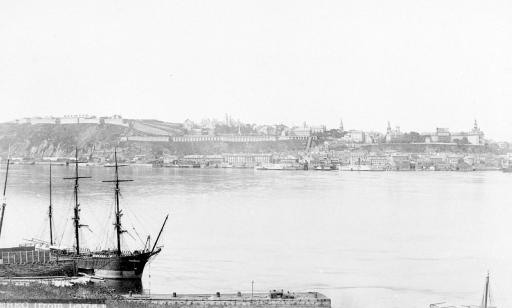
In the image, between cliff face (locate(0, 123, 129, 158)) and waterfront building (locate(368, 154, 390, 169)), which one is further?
waterfront building (locate(368, 154, 390, 169))

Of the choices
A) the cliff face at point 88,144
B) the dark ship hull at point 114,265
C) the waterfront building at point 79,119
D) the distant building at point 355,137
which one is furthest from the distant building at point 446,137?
the dark ship hull at point 114,265

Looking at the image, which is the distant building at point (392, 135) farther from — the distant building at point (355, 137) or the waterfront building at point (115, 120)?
the waterfront building at point (115, 120)

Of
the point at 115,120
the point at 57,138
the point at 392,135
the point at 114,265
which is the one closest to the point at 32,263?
the point at 114,265

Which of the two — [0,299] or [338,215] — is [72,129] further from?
[0,299]

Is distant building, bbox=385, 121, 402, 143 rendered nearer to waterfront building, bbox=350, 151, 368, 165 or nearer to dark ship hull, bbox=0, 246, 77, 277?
waterfront building, bbox=350, 151, 368, 165

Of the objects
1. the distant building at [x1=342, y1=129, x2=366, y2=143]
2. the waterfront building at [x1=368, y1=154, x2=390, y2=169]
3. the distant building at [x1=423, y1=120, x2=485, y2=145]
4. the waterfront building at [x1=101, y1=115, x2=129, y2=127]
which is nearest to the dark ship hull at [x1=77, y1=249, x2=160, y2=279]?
the waterfront building at [x1=368, y1=154, x2=390, y2=169]
